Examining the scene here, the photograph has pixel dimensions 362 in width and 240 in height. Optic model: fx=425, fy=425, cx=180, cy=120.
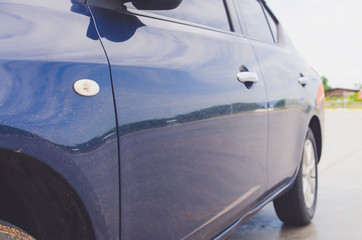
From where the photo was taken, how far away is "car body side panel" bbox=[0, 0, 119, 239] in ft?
3.22

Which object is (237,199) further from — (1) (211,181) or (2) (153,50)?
(2) (153,50)

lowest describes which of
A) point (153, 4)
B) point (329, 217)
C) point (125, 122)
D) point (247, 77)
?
point (329, 217)

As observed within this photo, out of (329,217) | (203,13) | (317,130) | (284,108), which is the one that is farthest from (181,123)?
(329,217)

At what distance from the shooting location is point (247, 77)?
2.03 m

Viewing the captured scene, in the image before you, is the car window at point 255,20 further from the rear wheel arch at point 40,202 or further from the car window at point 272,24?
the rear wheel arch at point 40,202

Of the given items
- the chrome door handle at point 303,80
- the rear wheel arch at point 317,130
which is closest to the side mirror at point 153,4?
the chrome door handle at point 303,80

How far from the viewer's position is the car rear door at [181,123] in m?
1.26

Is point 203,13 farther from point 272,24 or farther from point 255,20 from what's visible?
point 272,24

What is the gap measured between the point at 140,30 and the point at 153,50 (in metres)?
0.08

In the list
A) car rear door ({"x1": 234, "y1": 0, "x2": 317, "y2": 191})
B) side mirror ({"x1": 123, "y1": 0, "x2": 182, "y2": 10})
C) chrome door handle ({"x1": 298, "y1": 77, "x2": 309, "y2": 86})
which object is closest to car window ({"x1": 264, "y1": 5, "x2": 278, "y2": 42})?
car rear door ({"x1": 234, "y1": 0, "x2": 317, "y2": 191})

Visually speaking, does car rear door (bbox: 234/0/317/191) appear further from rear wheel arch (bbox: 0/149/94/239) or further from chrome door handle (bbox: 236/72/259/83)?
rear wheel arch (bbox: 0/149/94/239)

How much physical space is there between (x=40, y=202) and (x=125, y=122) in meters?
0.32

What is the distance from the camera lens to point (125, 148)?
3.97 feet

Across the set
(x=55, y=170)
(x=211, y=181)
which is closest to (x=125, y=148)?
(x=55, y=170)
